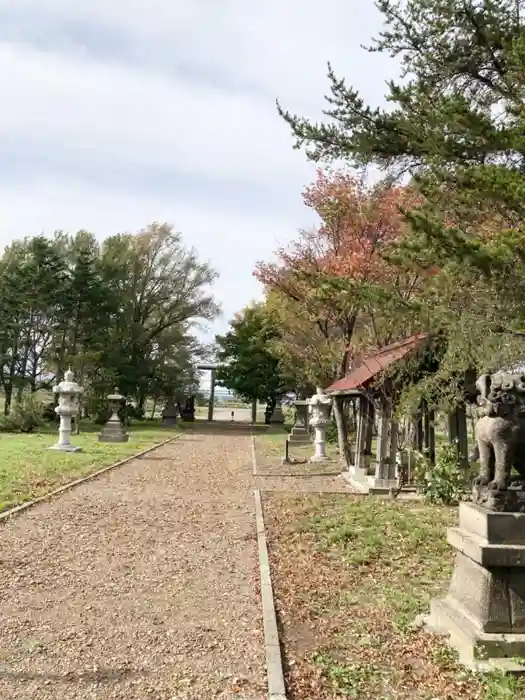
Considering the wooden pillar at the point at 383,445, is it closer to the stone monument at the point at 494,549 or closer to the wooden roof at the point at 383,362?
the wooden roof at the point at 383,362

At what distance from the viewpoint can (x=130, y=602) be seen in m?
5.44

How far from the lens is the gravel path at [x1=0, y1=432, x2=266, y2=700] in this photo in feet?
12.7

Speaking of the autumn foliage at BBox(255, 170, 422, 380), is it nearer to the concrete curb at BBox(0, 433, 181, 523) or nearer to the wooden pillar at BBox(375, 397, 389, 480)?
the wooden pillar at BBox(375, 397, 389, 480)

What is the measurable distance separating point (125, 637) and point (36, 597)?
4.33 feet

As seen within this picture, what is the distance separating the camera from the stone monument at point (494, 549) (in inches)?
162

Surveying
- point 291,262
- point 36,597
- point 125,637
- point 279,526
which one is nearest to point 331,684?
point 125,637

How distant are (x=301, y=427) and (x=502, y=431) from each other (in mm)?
25665

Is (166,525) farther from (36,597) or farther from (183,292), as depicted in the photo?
(183,292)

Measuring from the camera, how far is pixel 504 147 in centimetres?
766

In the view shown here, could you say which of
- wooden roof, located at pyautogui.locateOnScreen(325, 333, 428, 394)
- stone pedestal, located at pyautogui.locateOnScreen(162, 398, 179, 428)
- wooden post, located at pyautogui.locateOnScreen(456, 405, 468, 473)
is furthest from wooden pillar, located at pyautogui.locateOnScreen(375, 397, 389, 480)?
stone pedestal, located at pyautogui.locateOnScreen(162, 398, 179, 428)

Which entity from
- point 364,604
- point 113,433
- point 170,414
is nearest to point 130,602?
point 364,604

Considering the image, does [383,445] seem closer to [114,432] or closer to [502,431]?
[502,431]

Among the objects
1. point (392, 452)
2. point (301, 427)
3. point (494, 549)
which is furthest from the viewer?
point (301, 427)

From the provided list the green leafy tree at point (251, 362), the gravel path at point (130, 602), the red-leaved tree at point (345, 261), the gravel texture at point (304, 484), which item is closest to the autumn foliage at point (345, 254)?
the red-leaved tree at point (345, 261)
